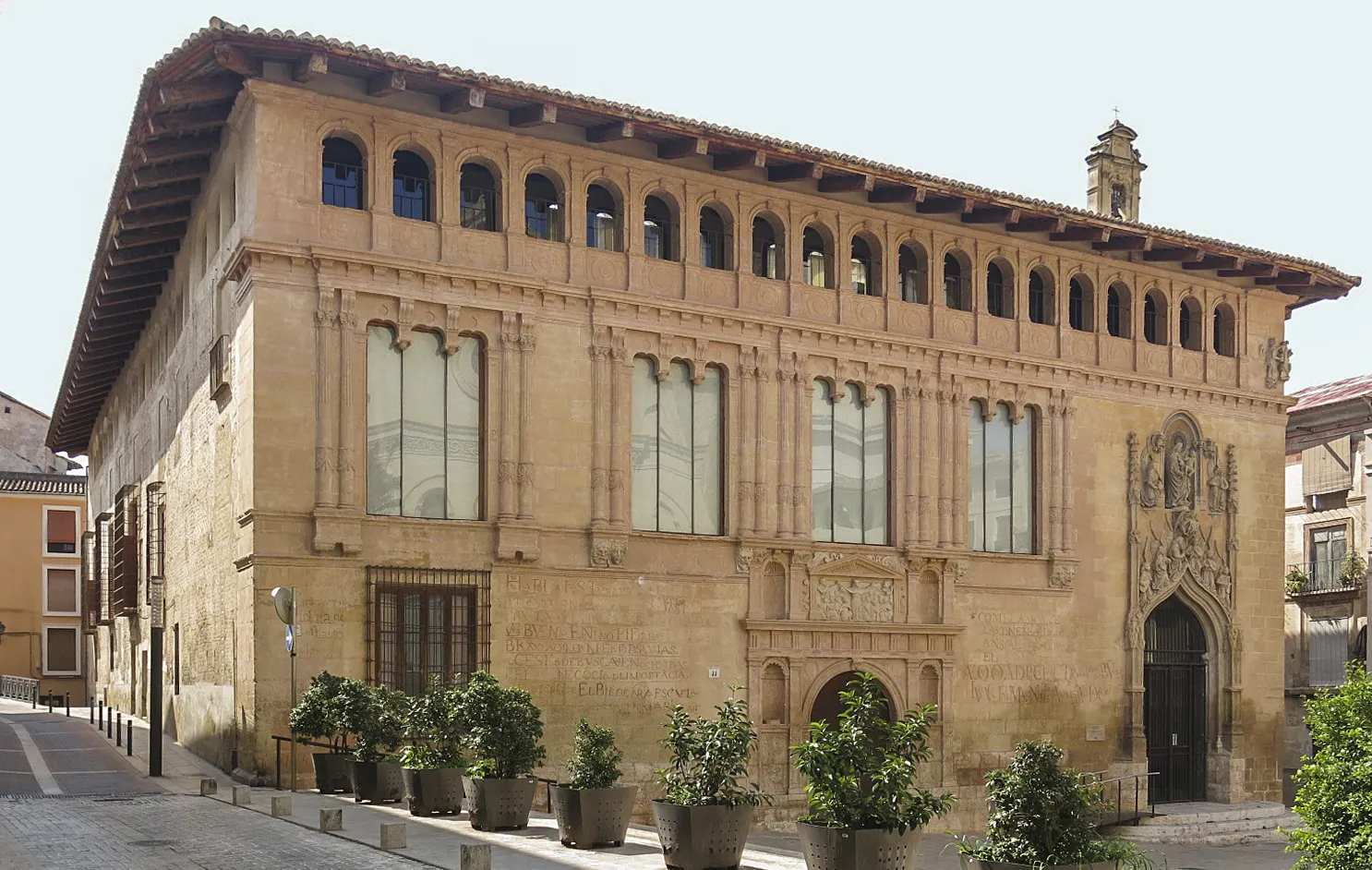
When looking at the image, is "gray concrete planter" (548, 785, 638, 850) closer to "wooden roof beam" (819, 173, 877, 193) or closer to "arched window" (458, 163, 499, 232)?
"arched window" (458, 163, 499, 232)

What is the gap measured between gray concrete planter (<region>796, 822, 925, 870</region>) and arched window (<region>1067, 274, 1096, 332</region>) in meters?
21.5

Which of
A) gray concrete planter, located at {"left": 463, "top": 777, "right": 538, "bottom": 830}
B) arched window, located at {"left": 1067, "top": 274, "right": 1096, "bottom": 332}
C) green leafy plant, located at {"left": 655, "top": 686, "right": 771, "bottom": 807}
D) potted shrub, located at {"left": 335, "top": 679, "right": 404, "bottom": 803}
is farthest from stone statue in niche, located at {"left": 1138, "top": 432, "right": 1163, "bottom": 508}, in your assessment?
green leafy plant, located at {"left": 655, "top": 686, "right": 771, "bottom": 807}

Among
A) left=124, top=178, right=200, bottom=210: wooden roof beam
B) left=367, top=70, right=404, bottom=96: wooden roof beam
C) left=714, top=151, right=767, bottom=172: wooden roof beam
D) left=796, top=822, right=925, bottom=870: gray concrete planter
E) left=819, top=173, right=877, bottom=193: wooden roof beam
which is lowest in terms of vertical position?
Answer: left=796, top=822, right=925, bottom=870: gray concrete planter

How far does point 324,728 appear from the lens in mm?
21312

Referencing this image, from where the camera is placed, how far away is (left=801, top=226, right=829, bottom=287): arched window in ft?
97.0

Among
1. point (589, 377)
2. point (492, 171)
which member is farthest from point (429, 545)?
point (492, 171)

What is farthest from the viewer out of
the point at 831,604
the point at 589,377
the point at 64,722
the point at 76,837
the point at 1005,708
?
the point at 64,722

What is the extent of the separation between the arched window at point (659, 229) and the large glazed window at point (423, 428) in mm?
4054

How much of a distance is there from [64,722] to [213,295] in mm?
16354

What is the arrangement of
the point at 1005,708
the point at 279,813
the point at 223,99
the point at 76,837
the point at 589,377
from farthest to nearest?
the point at 1005,708 → the point at 589,377 → the point at 223,99 → the point at 279,813 → the point at 76,837

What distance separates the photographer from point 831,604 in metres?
28.4

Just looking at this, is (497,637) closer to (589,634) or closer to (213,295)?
(589,634)

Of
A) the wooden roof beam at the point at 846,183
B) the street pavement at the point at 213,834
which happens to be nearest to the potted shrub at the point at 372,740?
A: the street pavement at the point at 213,834

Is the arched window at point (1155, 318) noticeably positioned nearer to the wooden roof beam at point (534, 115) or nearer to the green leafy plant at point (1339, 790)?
the wooden roof beam at point (534, 115)
